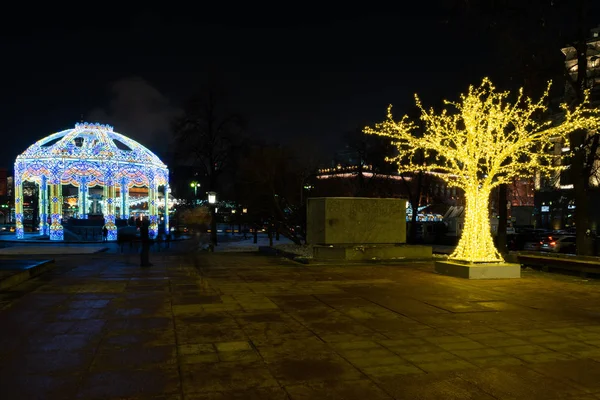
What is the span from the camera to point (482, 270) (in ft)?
43.2

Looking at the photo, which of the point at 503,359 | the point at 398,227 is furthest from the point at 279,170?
the point at 503,359

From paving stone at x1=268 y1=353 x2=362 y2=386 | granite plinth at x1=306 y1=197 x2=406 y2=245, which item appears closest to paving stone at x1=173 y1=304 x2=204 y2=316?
paving stone at x1=268 y1=353 x2=362 y2=386

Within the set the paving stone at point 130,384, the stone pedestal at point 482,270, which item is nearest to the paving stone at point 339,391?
the paving stone at point 130,384

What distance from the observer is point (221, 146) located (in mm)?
33906

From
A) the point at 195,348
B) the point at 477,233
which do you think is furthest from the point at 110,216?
the point at 195,348

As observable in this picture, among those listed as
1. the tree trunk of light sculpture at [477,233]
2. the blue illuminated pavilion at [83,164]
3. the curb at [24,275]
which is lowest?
the curb at [24,275]

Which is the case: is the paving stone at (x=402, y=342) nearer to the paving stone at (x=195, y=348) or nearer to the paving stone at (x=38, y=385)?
the paving stone at (x=195, y=348)

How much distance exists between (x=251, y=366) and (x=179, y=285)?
22.0ft

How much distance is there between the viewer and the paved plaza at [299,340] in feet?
17.2

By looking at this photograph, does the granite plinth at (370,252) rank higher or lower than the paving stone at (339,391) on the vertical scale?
higher

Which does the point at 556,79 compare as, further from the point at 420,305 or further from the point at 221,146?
the point at 221,146

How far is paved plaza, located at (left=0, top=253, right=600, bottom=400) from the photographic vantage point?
206 inches

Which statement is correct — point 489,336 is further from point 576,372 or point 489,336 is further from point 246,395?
point 246,395

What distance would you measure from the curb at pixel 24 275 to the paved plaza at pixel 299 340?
0.38m
